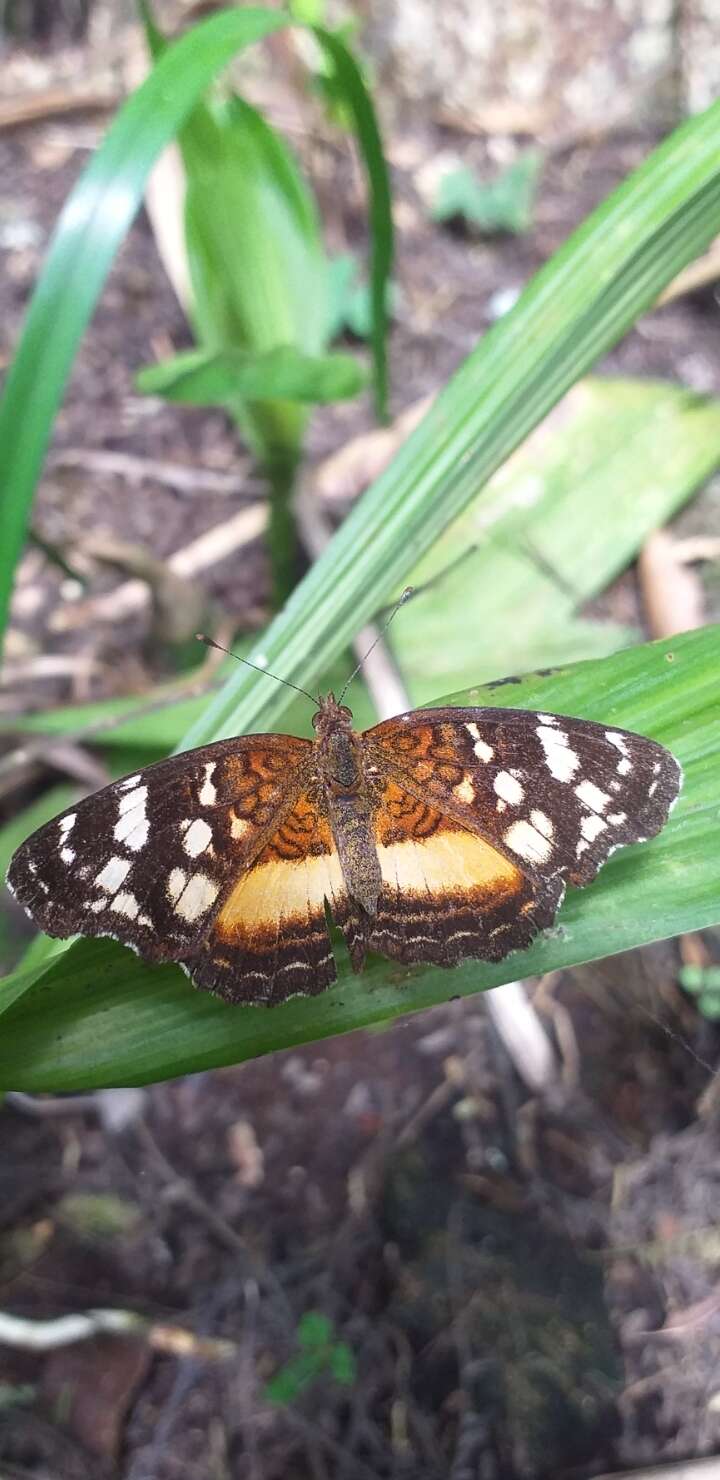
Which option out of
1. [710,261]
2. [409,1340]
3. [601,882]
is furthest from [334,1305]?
[710,261]

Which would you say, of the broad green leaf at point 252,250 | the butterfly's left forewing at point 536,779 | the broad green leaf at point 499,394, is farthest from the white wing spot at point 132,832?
the broad green leaf at point 252,250

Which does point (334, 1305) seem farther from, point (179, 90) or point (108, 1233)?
point (179, 90)

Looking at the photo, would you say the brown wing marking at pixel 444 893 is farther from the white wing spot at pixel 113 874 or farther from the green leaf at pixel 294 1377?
the green leaf at pixel 294 1377

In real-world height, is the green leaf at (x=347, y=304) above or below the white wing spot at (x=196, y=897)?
above

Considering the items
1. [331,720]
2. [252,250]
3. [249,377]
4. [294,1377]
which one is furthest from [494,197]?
[294,1377]

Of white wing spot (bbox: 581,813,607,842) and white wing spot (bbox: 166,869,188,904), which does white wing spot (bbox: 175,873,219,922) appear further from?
white wing spot (bbox: 581,813,607,842)

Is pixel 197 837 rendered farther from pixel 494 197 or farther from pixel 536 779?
pixel 494 197

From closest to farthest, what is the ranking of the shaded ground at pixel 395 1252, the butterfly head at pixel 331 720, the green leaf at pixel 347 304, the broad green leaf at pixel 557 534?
the butterfly head at pixel 331 720, the shaded ground at pixel 395 1252, the broad green leaf at pixel 557 534, the green leaf at pixel 347 304
